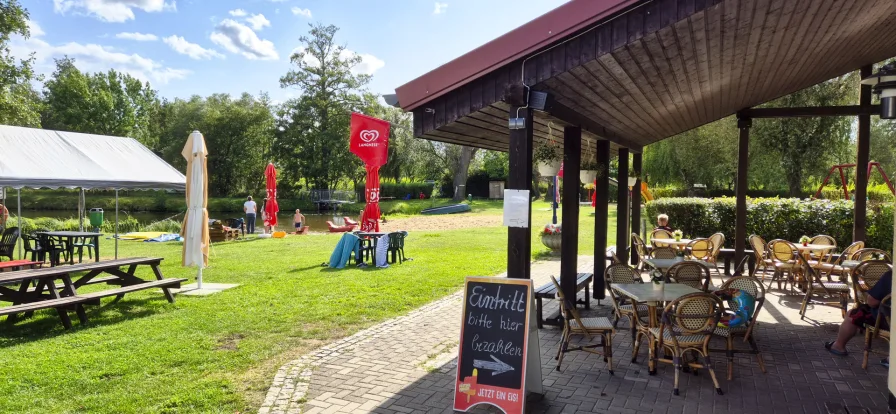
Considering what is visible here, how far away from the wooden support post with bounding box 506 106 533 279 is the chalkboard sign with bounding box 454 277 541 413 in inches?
16.1

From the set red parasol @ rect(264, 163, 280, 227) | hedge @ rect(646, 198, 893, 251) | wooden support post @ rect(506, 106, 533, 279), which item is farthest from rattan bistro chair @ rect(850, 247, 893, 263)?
red parasol @ rect(264, 163, 280, 227)

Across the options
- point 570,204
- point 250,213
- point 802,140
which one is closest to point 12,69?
point 250,213

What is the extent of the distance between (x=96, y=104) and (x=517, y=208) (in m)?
51.1

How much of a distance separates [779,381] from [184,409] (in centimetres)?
469

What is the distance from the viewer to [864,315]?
4879 mm

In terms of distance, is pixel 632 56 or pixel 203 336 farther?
pixel 203 336

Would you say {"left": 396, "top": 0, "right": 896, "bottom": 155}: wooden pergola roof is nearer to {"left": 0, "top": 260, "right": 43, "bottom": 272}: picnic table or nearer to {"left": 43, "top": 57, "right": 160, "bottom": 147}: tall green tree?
{"left": 0, "top": 260, "right": 43, "bottom": 272}: picnic table

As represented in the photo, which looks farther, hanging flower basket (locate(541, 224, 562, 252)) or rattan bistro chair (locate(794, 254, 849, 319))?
hanging flower basket (locate(541, 224, 562, 252))

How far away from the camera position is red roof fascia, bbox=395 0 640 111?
368 centimetres

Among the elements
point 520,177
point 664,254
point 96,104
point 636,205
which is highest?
point 96,104

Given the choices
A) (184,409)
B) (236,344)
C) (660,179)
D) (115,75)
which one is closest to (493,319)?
(184,409)

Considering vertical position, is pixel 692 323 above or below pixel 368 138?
below

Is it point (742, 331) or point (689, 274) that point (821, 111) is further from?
point (742, 331)

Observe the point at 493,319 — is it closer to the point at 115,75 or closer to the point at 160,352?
the point at 160,352
